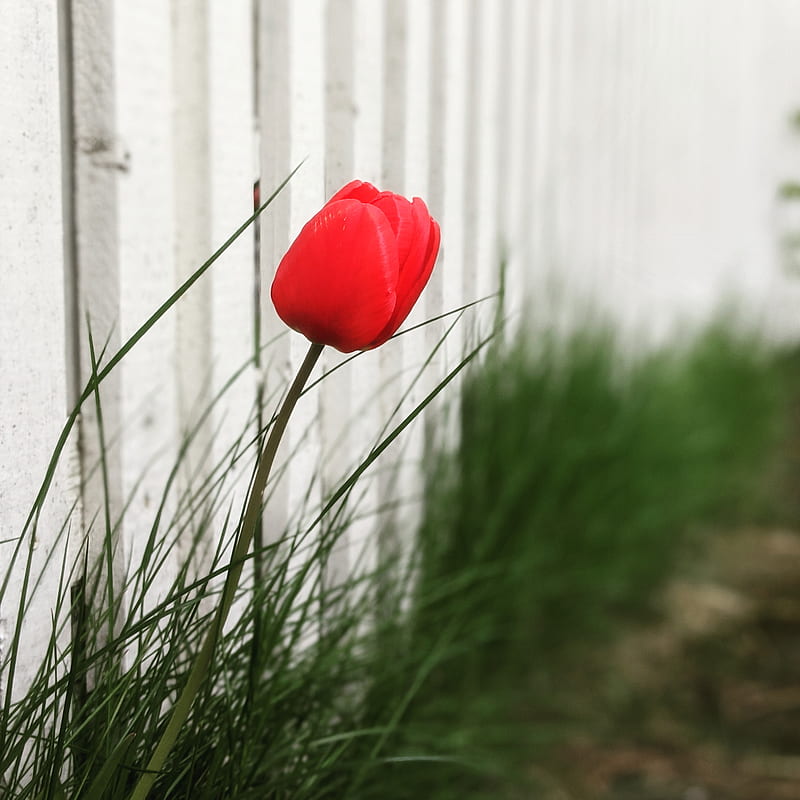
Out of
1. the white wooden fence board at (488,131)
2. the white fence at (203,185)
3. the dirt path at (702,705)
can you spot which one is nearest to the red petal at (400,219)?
the white fence at (203,185)

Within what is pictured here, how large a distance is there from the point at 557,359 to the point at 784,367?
106 inches

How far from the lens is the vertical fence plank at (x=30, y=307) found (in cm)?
79

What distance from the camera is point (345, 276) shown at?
553mm

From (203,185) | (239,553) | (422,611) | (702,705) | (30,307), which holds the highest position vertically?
(203,185)

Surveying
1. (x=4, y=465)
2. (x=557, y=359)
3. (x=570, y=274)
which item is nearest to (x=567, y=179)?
(x=570, y=274)

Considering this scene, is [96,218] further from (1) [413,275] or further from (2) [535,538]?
(2) [535,538]

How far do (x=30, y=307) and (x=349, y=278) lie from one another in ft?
1.24

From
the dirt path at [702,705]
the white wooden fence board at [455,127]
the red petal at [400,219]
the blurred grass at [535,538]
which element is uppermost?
the white wooden fence board at [455,127]

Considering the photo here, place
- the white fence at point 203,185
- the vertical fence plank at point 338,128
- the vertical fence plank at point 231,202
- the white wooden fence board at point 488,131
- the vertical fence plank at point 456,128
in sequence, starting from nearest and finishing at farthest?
the white fence at point 203,185 < the vertical fence plank at point 231,202 < the vertical fence plank at point 338,128 < the vertical fence plank at point 456,128 < the white wooden fence board at point 488,131

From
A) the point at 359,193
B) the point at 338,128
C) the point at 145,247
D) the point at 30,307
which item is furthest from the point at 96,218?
the point at 359,193

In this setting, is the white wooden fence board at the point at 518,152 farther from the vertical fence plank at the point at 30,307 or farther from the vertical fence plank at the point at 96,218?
the vertical fence plank at the point at 30,307

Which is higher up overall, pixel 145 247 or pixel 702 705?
pixel 145 247

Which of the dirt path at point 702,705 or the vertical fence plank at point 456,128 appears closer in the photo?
the vertical fence plank at point 456,128

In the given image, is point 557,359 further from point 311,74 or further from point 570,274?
point 311,74
